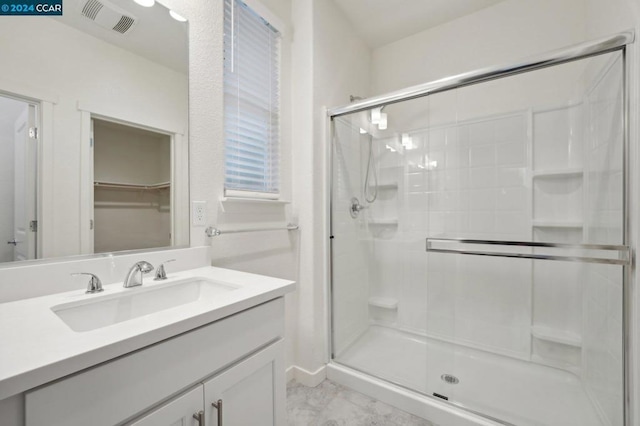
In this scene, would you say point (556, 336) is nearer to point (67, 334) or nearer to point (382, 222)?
point (382, 222)

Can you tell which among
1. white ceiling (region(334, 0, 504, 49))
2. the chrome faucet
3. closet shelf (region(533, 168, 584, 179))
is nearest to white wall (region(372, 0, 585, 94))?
white ceiling (region(334, 0, 504, 49))

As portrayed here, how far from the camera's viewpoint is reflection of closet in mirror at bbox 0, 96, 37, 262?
791 millimetres

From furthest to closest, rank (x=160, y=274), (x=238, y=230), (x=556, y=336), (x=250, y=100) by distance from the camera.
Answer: (x=556, y=336) < (x=250, y=100) < (x=238, y=230) < (x=160, y=274)

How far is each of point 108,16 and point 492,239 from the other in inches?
91.5

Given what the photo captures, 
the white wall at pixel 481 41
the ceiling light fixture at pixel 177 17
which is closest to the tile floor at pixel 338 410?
the ceiling light fixture at pixel 177 17

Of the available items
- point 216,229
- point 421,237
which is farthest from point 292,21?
point 421,237

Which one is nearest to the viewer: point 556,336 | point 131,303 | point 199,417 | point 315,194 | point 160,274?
point 199,417

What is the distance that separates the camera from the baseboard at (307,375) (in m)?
1.72

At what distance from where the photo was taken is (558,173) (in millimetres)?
1701

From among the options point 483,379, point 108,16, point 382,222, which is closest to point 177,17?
point 108,16

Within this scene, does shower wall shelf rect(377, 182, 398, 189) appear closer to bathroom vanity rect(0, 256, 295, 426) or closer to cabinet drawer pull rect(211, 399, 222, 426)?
bathroom vanity rect(0, 256, 295, 426)

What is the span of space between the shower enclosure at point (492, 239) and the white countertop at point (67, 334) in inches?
48.4

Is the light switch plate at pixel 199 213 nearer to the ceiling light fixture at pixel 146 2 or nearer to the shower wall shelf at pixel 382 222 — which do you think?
the ceiling light fixture at pixel 146 2

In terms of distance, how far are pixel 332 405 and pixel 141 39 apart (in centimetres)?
202
